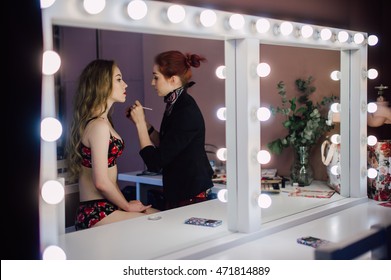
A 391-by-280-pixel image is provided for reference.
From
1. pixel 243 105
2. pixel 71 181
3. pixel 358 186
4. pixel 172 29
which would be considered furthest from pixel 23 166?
pixel 358 186

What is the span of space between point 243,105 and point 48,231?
0.59 m

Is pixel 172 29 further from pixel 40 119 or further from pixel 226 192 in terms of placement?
pixel 226 192

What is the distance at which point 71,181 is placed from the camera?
5.51ft

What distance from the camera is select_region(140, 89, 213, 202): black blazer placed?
1663mm

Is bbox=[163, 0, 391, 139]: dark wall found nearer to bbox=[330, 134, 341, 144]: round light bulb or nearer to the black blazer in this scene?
bbox=[330, 134, 341, 144]: round light bulb

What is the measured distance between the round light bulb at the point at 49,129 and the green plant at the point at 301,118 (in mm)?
1287

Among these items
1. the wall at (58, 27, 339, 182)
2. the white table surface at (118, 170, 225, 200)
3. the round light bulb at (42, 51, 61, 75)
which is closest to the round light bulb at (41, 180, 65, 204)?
the round light bulb at (42, 51, 61, 75)

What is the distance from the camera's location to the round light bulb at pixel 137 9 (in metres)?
1.04

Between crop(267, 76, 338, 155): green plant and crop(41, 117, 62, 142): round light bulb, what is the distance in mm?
1287

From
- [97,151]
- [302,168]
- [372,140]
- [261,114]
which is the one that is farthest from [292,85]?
[97,151]

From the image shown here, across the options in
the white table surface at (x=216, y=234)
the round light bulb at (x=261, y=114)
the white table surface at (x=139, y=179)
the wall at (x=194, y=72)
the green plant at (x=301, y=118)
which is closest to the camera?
the white table surface at (x=216, y=234)

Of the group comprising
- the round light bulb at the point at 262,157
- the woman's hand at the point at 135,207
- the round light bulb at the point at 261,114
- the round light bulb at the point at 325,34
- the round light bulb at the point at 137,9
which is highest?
the round light bulb at the point at 325,34

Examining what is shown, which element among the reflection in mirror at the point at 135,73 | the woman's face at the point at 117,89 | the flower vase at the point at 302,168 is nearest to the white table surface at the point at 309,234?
the flower vase at the point at 302,168

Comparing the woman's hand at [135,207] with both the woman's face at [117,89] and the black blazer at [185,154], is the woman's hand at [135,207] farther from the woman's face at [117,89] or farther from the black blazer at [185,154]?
the woman's face at [117,89]
